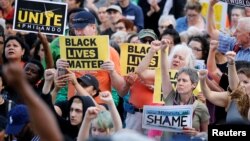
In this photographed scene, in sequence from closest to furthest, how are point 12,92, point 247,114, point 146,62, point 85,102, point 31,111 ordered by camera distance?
A: point 31,111 < point 247,114 < point 85,102 < point 146,62 < point 12,92

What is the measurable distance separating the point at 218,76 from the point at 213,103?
155cm

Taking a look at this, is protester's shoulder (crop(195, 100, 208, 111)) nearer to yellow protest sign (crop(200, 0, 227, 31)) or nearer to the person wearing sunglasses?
the person wearing sunglasses

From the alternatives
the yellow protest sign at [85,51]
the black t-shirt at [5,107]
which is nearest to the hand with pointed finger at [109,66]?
the yellow protest sign at [85,51]

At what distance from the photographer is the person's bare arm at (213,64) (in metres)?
12.5

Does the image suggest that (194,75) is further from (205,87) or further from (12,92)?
(12,92)

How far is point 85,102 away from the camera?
10.6 metres

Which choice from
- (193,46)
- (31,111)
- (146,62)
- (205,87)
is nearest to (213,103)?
(205,87)

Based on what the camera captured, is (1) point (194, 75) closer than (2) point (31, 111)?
No

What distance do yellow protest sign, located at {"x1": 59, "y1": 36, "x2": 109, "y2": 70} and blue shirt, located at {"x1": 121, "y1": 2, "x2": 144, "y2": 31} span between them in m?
6.10

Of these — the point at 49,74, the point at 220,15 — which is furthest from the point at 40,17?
the point at 220,15

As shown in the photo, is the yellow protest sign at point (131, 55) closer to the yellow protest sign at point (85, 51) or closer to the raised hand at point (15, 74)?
the yellow protest sign at point (85, 51)

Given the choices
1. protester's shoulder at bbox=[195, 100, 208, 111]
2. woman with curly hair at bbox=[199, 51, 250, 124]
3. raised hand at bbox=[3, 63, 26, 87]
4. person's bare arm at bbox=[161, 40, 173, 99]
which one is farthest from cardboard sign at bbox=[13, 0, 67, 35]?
raised hand at bbox=[3, 63, 26, 87]

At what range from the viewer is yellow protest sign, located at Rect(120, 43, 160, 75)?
41.2ft

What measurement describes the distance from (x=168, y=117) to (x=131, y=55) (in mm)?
1884
